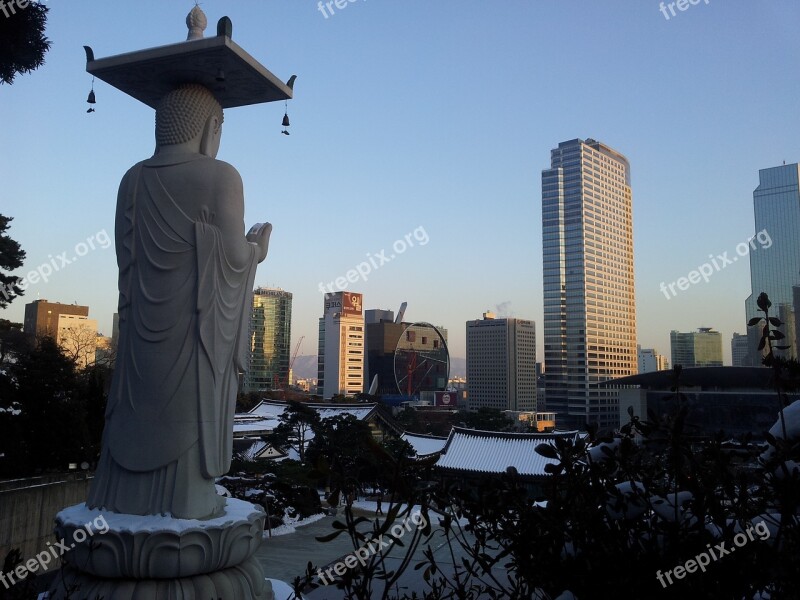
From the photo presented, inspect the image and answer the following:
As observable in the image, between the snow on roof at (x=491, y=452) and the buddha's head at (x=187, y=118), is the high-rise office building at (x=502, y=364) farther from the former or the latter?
the buddha's head at (x=187, y=118)

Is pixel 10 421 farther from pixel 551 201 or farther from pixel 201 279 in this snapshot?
pixel 551 201

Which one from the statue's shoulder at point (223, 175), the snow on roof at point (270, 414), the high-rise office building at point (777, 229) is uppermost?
the high-rise office building at point (777, 229)

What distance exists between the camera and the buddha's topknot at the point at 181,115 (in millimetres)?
4992

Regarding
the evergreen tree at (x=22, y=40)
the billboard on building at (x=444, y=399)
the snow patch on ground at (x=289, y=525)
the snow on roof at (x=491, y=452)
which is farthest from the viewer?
the billboard on building at (x=444, y=399)

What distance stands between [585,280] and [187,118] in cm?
6386

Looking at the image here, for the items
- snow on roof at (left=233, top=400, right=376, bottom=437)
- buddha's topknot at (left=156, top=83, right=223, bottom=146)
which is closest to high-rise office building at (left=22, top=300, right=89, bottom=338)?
snow on roof at (left=233, top=400, right=376, bottom=437)

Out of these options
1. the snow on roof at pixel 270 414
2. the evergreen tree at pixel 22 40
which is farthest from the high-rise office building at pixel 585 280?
the evergreen tree at pixel 22 40

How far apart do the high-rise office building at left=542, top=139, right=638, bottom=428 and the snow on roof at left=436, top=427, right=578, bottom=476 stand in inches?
1759

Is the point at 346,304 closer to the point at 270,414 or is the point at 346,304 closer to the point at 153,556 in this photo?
the point at 270,414

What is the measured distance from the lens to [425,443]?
22969 mm

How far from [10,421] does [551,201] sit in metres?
64.0

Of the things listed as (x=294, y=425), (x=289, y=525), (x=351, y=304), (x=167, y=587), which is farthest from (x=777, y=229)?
(x=167, y=587)

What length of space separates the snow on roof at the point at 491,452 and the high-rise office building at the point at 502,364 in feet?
203

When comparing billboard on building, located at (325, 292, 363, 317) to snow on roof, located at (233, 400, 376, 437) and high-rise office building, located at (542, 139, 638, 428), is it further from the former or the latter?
snow on roof, located at (233, 400, 376, 437)
